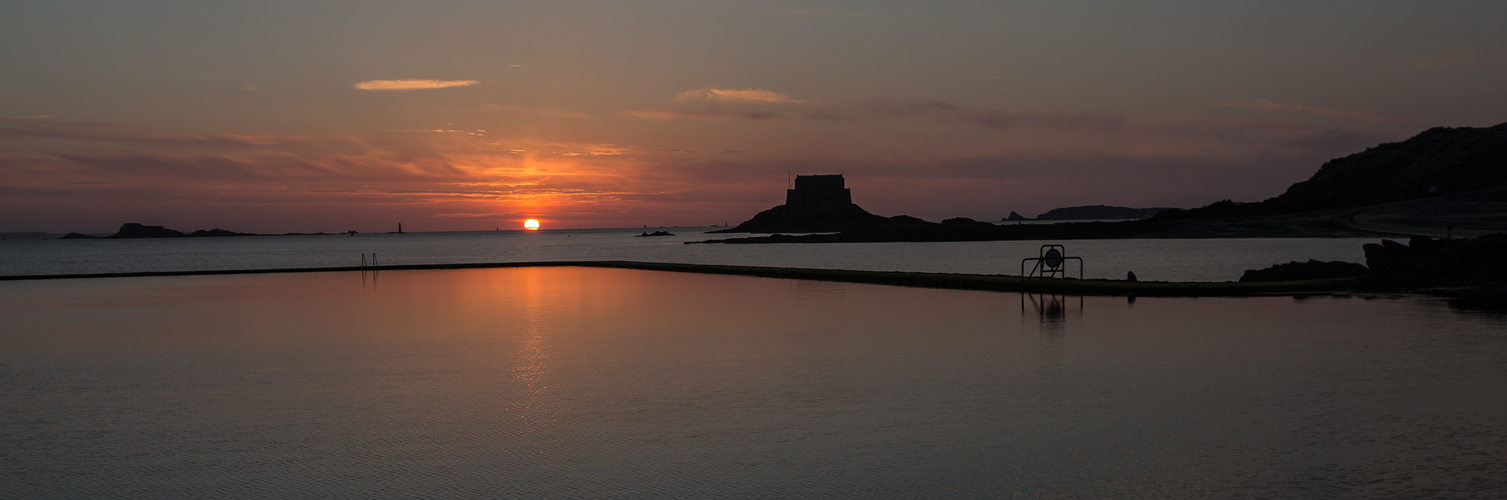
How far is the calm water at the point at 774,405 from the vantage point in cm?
687

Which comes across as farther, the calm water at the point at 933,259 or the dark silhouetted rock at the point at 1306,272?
the calm water at the point at 933,259

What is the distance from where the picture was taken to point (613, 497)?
21.3ft

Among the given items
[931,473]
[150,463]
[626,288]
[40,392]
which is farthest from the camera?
[626,288]

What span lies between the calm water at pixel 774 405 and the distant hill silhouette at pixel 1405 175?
456ft

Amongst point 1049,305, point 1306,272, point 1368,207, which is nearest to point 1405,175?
point 1368,207

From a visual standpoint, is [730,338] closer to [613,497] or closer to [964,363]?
[964,363]

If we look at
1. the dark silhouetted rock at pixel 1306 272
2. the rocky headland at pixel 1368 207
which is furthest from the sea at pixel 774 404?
the rocky headland at pixel 1368 207

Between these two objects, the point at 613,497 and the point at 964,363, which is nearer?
the point at 613,497

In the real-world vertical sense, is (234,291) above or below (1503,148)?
below

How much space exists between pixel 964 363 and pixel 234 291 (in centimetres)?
2241

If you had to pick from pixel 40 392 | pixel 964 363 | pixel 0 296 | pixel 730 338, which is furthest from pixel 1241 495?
pixel 0 296

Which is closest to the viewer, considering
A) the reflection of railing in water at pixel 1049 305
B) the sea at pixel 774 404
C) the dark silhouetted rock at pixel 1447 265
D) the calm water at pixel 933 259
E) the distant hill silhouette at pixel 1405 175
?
the sea at pixel 774 404

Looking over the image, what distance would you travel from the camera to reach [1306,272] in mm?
24172

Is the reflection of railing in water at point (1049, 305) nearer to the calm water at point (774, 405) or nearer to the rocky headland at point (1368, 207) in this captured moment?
the calm water at point (774, 405)
